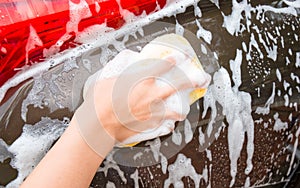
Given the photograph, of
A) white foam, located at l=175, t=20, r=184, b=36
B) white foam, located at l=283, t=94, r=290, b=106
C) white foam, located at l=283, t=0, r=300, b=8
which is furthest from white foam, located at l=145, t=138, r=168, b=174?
white foam, located at l=283, t=0, r=300, b=8

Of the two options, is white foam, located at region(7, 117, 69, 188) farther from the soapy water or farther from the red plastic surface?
the red plastic surface

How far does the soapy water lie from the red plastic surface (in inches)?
2.0

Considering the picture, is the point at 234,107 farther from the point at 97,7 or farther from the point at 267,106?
the point at 97,7

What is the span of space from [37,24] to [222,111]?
1.49 ft

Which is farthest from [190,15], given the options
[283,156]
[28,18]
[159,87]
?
[283,156]

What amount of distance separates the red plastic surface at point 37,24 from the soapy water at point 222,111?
0.17 ft

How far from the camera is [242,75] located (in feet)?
3.58

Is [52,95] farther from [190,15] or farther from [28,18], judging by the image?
[190,15]

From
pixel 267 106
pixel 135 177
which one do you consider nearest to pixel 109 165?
pixel 135 177

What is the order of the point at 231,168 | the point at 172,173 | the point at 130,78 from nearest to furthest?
the point at 130,78, the point at 172,173, the point at 231,168

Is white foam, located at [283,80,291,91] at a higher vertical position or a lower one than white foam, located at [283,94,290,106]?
higher

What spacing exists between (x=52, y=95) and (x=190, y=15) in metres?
0.36

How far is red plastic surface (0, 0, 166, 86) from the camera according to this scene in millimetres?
980

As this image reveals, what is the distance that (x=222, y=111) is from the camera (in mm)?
1076
